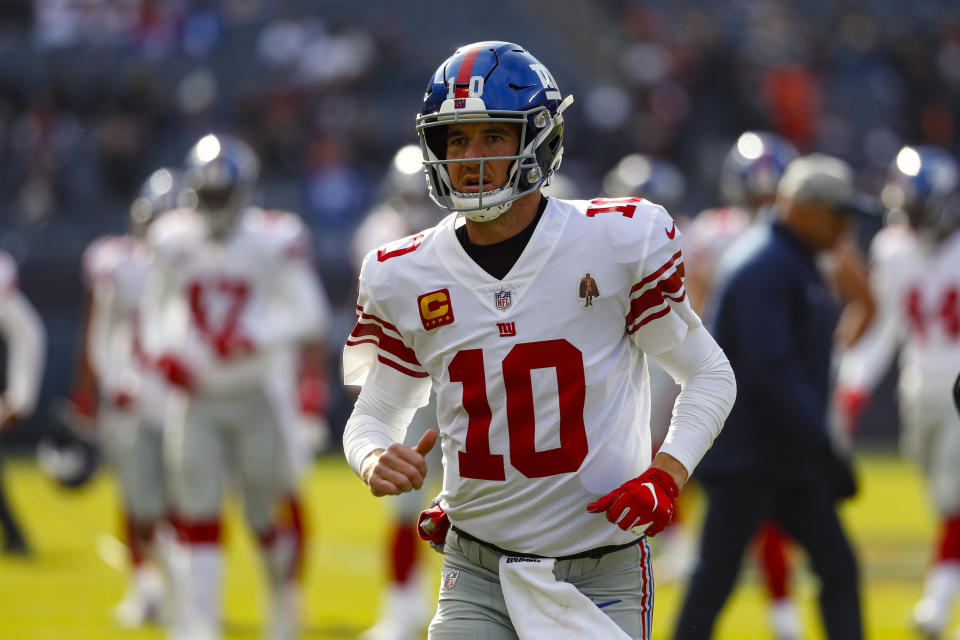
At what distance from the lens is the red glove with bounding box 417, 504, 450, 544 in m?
3.21

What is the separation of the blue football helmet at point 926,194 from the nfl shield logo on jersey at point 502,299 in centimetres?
405

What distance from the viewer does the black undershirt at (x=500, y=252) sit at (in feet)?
9.99

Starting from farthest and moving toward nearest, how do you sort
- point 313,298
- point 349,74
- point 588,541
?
point 349,74 → point 313,298 → point 588,541

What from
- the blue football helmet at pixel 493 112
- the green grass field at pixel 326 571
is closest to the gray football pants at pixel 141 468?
the green grass field at pixel 326 571

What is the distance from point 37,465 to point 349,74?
223 inches

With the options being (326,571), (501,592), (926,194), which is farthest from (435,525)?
(326,571)

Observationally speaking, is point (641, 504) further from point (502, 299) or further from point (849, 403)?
point (849, 403)

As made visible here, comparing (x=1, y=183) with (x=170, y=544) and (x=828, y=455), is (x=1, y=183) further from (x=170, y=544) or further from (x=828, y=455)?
(x=828, y=455)

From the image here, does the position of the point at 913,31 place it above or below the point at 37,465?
above

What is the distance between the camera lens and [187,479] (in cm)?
579

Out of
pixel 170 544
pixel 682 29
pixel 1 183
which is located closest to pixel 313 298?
pixel 170 544

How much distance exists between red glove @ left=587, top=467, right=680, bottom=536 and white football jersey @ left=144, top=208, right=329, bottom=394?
3278 millimetres

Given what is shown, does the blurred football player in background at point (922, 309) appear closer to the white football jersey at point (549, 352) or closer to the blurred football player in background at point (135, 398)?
the blurred football player in background at point (135, 398)

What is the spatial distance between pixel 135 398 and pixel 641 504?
15.7 feet
